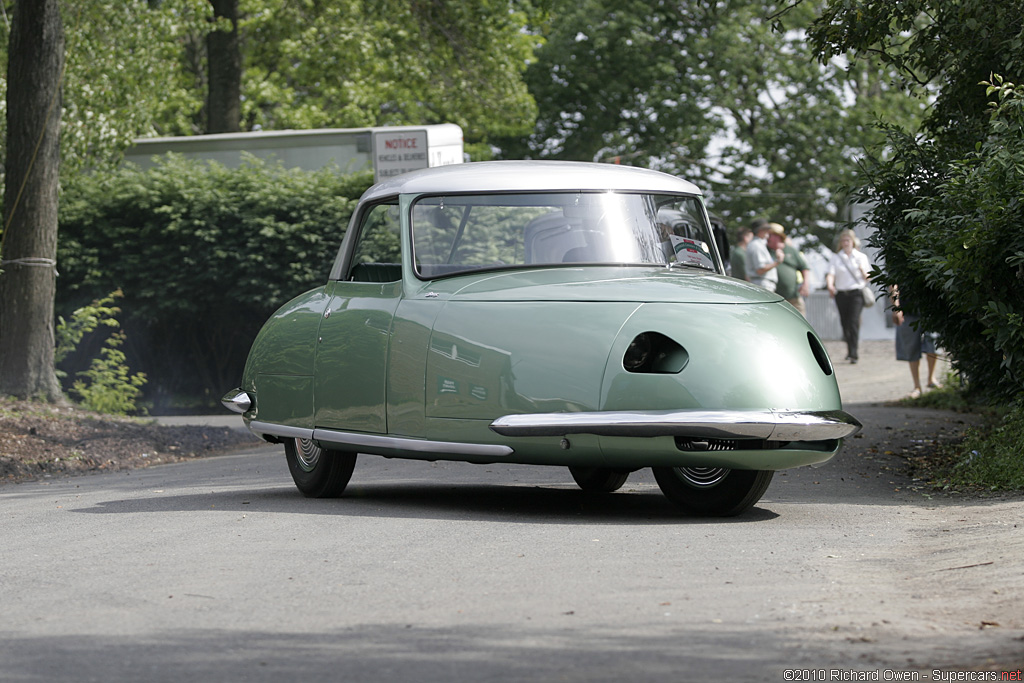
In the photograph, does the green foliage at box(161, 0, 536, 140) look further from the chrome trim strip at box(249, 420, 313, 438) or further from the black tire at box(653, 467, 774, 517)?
the black tire at box(653, 467, 774, 517)

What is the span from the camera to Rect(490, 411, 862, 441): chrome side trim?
6.48m

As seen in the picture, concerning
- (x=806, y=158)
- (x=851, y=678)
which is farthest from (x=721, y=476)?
(x=806, y=158)

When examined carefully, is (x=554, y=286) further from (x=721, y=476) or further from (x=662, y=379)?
(x=721, y=476)

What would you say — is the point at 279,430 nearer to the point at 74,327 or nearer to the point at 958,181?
the point at 958,181

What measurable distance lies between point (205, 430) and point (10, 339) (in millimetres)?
2239

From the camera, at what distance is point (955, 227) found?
854 cm

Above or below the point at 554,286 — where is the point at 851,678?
below

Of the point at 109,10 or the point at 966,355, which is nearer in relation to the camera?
the point at 966,355

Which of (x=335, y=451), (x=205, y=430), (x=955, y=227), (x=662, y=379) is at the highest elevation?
(x=955, y=227)

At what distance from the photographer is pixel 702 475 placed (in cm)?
731

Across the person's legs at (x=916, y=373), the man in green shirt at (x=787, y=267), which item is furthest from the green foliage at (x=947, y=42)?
the man in green shirt at (x=787, y=267)

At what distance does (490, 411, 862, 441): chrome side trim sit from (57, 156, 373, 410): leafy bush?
12.0 m

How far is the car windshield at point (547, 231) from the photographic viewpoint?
7.72m

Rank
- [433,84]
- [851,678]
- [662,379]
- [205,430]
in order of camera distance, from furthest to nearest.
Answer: [433,84]
[205,430]
[662,379]
[851,678]
